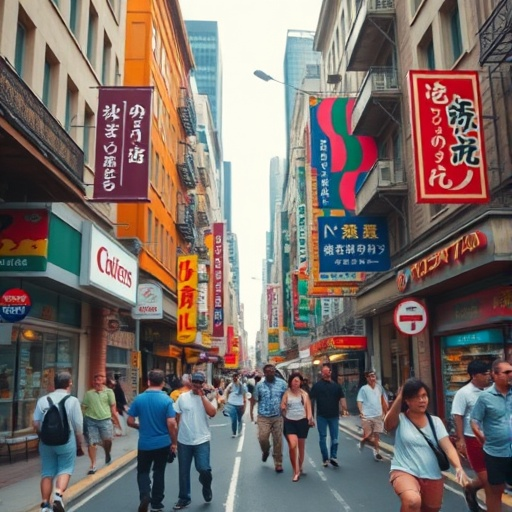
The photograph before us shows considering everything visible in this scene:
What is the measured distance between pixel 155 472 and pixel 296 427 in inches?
144

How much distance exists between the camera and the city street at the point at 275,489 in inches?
340

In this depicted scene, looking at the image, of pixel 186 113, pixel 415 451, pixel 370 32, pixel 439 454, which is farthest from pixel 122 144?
pixel 186 113

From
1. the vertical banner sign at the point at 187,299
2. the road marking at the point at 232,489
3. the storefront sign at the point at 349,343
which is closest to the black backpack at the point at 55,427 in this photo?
the road marking at the point at 232,489

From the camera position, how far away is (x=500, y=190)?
13.2 metres

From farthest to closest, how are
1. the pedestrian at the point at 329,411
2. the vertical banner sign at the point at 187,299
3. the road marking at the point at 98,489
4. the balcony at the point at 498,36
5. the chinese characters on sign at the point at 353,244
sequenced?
the vertical banner sign at the point at 187,299, the chinese characters on sign at the point at 353,244, the pedestrian at the point at 329,411, the balcony at the point at 498,36, the road marking at the point at 98,489

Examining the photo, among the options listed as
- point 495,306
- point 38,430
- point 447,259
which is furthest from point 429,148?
point 38,430

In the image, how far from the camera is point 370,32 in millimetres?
22219

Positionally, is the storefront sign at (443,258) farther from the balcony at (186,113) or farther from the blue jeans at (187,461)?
the balcony at (186,113)

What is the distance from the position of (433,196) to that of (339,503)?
260 inches

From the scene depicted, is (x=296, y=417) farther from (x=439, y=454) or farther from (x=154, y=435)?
(x=439, y=454)

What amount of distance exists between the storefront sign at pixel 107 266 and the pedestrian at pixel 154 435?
762cm

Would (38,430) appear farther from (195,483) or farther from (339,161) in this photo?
(339,161)

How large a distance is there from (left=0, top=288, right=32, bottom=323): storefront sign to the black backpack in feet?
8.97

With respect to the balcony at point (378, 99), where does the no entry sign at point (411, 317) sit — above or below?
below
